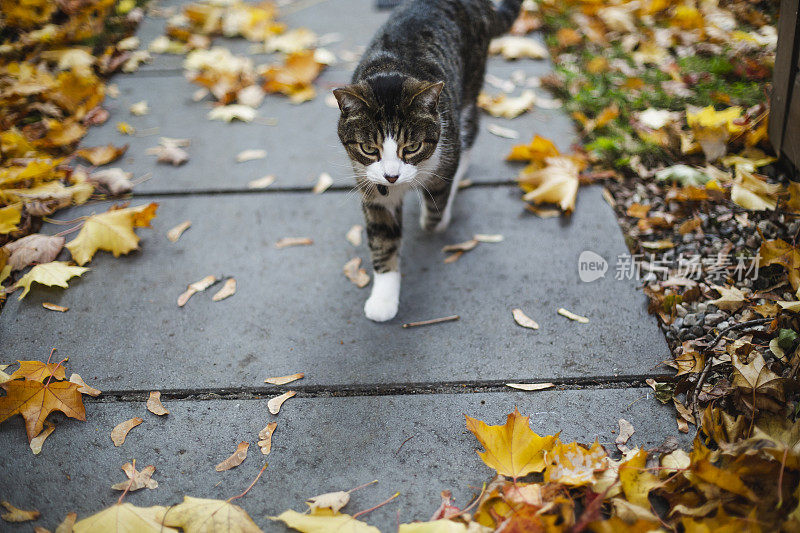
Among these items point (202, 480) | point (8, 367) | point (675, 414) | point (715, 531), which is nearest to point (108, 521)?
point (202, 480)

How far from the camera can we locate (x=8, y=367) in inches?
84.0

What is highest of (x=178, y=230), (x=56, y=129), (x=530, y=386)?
(x=56, y=129)

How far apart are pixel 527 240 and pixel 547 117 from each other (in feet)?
3.93

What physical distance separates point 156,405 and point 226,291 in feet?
2.01

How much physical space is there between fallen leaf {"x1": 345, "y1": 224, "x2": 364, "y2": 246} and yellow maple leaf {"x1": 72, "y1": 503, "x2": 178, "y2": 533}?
1.46m

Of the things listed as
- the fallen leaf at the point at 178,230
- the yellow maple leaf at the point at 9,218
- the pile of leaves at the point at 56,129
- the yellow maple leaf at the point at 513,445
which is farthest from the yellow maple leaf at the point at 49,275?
the yellow maple leaf at the point at 513,445

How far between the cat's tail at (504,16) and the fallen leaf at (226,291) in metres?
1.97

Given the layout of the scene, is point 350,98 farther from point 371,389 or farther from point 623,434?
point 623,434

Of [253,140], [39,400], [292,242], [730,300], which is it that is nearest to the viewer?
[39,400]

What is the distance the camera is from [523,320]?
2287 mm

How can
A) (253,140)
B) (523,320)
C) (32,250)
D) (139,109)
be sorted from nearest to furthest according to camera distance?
(523,320), (32,250), (253,140), (139,109)

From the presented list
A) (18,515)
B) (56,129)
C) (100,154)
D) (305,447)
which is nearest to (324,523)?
(305,447)

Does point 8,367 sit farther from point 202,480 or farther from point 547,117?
point 547,117

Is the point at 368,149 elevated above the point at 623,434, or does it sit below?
above
